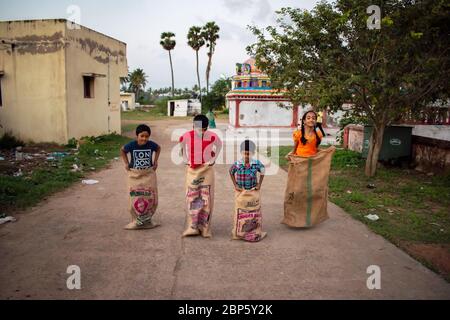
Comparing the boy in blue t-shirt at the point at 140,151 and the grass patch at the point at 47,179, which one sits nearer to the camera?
the boy in blue t-shirt at the point at 140,151

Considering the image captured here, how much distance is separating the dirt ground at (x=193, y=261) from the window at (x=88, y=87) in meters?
10.1

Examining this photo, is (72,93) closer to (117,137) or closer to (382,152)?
(117,137)

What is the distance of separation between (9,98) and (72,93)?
7.52ft

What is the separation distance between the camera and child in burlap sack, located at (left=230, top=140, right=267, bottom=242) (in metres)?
4.50

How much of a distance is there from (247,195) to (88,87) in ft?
42.2

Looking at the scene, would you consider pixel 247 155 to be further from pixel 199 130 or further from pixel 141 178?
pixel 141 178

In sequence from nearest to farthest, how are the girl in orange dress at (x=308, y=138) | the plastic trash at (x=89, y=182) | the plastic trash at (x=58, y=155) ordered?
the girl in orange dress at (x=308, y=138)
the plastic trash at (x=89, y=182)
the plastic trash at (x=58, y=155)

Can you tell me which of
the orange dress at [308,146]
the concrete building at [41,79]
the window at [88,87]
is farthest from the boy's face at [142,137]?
the window at [88,87]

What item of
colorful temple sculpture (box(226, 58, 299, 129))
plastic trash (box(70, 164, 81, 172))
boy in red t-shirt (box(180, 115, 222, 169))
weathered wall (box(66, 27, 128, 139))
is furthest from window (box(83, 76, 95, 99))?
Result: boy in red t-shirt (box(180, 115, 222, 169))

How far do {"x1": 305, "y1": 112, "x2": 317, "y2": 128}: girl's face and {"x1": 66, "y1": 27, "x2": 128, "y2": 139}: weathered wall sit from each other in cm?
1084

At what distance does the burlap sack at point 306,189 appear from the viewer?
16.5 ft

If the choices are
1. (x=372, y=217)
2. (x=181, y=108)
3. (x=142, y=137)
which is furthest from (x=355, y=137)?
(x=181, y=108)

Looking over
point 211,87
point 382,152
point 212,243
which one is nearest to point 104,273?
point 212,243

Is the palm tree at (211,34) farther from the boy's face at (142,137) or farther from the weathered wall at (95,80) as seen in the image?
the boy's face at (142,137)
